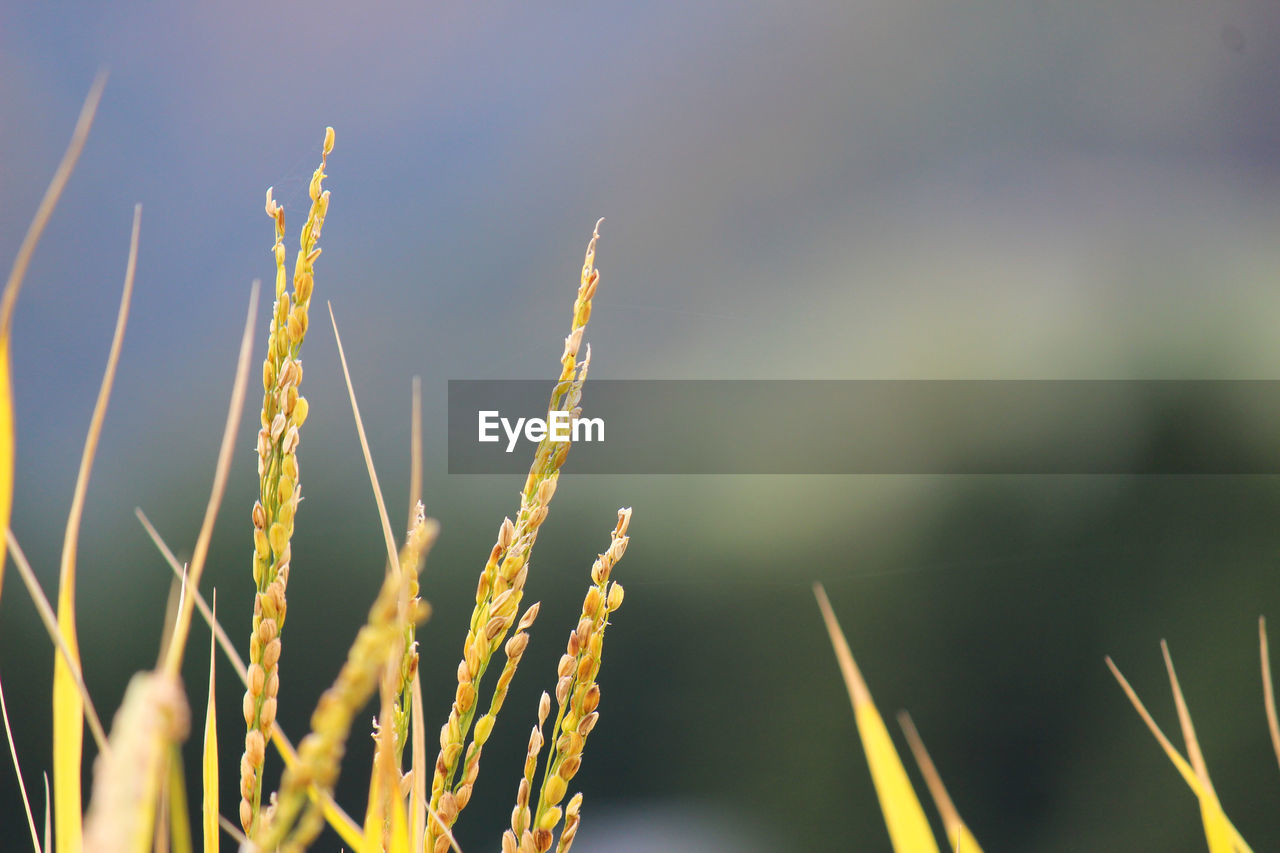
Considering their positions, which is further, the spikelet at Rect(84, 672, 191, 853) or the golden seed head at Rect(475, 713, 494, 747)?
the golden seed head at Rect(475, 713, 494, 747)

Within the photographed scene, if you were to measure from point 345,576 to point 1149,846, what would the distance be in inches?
46.4

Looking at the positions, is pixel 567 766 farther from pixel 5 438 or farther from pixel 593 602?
pixel 5 438

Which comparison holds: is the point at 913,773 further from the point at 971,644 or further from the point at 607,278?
the point at 607,278

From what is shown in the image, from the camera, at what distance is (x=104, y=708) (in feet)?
3.59

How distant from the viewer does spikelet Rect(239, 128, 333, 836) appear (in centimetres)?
23

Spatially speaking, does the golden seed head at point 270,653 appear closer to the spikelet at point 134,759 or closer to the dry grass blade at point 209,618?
the dry grass blade at point 209,618

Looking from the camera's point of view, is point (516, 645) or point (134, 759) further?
point (516, 645)

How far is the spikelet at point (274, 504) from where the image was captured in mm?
234

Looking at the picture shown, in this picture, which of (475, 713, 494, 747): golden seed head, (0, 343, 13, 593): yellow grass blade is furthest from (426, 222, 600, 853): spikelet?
(0, 343, 13, 593): yellow grass blade

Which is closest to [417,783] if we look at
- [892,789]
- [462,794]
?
[462,794]

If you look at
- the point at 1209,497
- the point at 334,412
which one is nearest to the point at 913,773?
the point at 1209,497

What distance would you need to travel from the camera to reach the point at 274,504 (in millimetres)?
243

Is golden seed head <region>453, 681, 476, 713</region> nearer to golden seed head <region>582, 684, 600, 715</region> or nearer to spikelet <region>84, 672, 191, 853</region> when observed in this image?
golden seed head <region>582, 684, 600, 715</region>

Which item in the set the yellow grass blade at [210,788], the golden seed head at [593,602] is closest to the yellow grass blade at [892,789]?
the golden seed head at [593,602]
